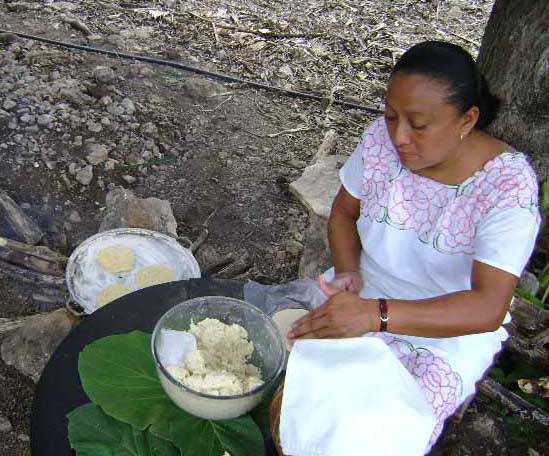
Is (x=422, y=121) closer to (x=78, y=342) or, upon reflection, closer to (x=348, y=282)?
(x=348, y=282)

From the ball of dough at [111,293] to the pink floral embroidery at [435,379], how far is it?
124 centimetres

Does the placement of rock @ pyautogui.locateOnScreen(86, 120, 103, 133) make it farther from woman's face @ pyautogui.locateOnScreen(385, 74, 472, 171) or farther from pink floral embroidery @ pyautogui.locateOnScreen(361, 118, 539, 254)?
woman's face @ pyautogui.locateOnScreen(385, 74, 472, 171)

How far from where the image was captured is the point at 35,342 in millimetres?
2422

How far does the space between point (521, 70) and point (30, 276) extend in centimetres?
235

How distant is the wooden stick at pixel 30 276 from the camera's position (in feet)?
9.09

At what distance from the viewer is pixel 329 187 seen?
2990 mm

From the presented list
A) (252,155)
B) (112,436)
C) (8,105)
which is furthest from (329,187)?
(8,105)

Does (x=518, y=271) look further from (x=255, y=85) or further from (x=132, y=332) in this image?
(x=255, y=85)

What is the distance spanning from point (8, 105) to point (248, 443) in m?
3.18

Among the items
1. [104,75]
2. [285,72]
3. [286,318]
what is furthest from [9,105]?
[286,318]

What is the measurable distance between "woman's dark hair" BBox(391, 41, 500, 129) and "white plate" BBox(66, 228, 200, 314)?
1.36 metres

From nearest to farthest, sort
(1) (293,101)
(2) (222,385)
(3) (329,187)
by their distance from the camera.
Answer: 1. (2) (222,385)
2. (3) (329,187)
3. (1) (293,101)

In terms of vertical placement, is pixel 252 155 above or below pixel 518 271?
below

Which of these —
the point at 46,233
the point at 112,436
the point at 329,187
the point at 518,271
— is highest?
the point at 518,271
